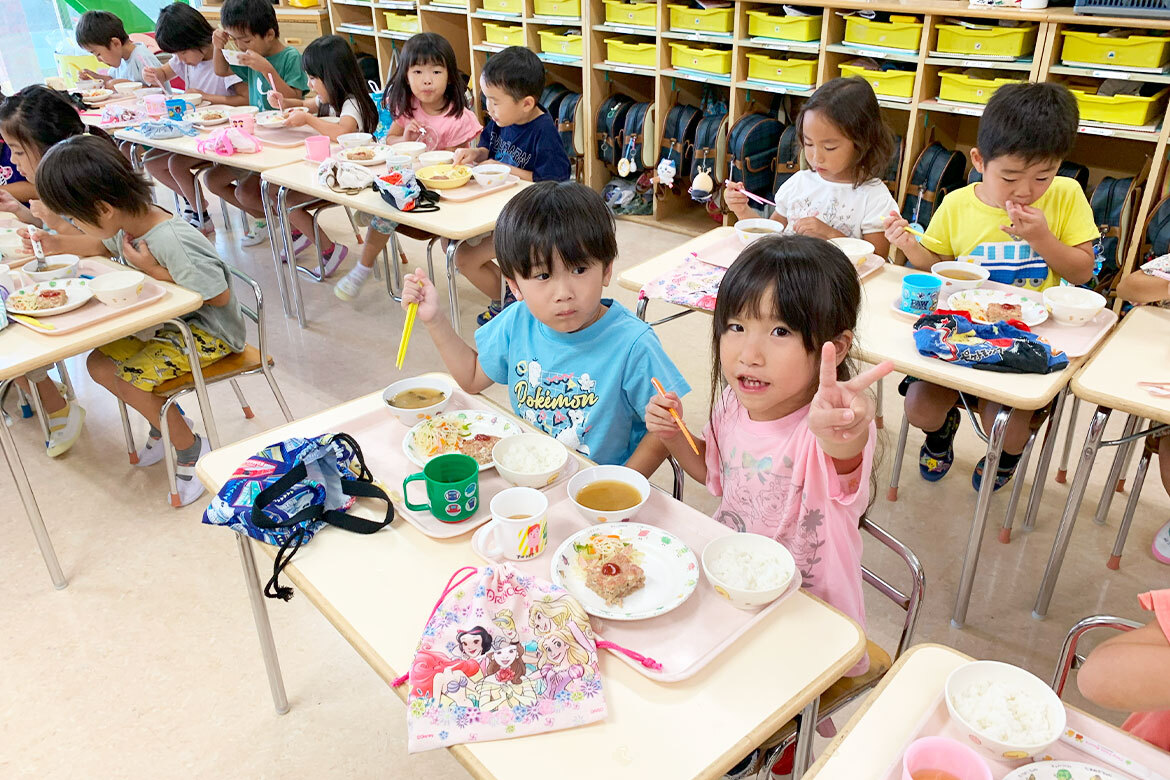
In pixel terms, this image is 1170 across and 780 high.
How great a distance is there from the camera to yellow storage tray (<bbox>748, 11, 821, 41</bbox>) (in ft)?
12.4

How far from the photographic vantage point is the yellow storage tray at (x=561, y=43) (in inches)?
183

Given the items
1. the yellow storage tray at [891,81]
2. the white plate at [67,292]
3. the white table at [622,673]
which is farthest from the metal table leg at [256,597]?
the yellow storage tray at [891,81]

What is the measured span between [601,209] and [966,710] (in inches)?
41.4

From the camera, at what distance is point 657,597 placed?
1073 mm

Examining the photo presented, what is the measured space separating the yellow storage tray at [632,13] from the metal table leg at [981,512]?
3.24 meters

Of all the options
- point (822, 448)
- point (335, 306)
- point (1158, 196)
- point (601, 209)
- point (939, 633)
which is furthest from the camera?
point (335, 306)

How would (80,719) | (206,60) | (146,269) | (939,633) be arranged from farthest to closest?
(206,60)
(146,269)
(939,633)
(80,719)

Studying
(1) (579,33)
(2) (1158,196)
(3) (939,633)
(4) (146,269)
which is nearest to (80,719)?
(4) (146,269)

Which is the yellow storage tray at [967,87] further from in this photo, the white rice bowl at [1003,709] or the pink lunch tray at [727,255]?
the white rice bowl at [1003,709]

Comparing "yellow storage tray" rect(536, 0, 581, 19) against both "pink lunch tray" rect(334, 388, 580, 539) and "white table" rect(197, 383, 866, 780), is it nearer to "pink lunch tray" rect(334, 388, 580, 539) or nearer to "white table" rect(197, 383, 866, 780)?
"pink lunch tray" rect(334, 388, 580, 539)

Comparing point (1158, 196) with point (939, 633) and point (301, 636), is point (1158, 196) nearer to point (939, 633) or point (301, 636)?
point (939, 633)

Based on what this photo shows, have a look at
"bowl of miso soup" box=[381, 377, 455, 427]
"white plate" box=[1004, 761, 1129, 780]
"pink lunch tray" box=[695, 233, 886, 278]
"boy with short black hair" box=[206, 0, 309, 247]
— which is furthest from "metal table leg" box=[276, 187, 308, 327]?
"white plate" box=[1004, 761, 1129, 780]

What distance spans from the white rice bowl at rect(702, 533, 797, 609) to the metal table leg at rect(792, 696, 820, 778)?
0.16 metres

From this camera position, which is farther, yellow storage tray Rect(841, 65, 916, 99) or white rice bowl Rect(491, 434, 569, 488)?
yellow storage tray Rect(841, 65, 916, 99)
